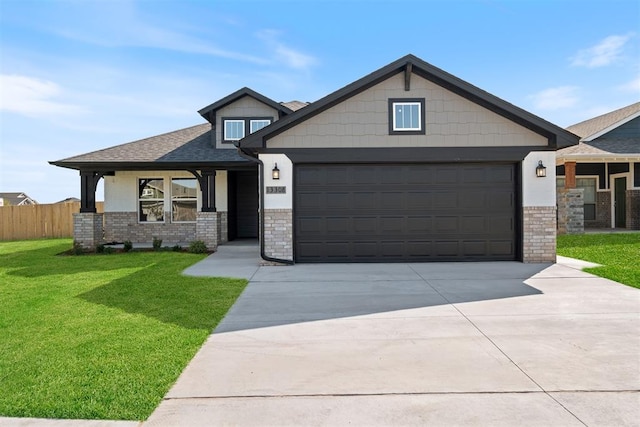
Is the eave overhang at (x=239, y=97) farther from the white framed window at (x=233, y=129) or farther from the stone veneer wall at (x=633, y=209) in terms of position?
the stone veneer wall at (x=633, y=209)

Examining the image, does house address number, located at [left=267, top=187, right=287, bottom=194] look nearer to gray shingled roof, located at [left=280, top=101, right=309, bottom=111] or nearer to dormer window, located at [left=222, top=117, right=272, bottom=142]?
dormer window, located at [left=222, top=117, right=272, bottom=142]

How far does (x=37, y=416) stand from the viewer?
3.19 metres

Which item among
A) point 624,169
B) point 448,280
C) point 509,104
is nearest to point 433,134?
point 509,104

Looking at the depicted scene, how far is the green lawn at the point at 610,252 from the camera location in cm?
904

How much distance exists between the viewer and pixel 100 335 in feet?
16.9

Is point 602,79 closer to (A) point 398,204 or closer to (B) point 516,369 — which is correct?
(A) point 398,204

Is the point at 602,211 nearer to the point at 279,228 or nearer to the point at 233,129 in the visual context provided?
the point at 279,228

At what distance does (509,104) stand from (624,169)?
12888 millimetres

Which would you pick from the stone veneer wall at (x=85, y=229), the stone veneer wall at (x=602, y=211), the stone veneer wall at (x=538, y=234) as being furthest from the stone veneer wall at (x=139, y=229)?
the stone veneer wall at (x=602, y=211)

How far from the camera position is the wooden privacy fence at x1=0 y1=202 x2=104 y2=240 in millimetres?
21688

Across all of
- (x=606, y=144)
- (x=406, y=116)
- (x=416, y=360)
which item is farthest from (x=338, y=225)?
(x=606, y=144)

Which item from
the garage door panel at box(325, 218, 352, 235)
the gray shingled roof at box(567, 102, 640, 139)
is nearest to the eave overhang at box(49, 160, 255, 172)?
the garage door panel at box(325, 218, 352, 235)

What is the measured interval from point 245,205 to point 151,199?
389 cm

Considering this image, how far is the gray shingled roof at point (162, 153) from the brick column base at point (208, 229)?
6.38 feet
